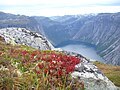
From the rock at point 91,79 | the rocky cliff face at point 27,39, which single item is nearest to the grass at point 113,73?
the rocky cliff face at point 27,39

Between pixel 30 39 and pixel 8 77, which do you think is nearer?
pixel 8 77

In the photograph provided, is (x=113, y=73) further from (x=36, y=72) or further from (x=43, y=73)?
(x=43, y=73)

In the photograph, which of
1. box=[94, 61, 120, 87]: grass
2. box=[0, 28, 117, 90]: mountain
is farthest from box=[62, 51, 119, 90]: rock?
box=[94, 61, 120, 87]: grass

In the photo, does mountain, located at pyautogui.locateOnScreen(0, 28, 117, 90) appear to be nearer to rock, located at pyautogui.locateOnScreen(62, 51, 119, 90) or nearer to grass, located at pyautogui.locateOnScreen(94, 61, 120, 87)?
rock, located at pyautogui.locateOnScreen(62, 51, 119, 90)

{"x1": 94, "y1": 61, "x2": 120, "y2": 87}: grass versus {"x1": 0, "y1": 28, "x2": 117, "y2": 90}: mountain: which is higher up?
{"x1": 94, "y1": 61, "x2": 120, "y2": 87}: grass

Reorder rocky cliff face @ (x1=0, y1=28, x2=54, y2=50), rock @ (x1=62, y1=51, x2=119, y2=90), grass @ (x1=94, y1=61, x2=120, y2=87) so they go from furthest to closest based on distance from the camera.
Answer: rocky cliff face @ (x1=0, y1=28, x2=54, y2=50)
grass @ (x1=94, y1=61, x2=120, y2=87)
rock @ (x1=62, y1=51, x2=119, y2=90)

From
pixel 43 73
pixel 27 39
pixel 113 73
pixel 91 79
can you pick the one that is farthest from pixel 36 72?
pixel 113 73

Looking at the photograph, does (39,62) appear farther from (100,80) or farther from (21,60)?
(100,80)

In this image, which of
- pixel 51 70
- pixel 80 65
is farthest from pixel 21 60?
pixel 80 65
